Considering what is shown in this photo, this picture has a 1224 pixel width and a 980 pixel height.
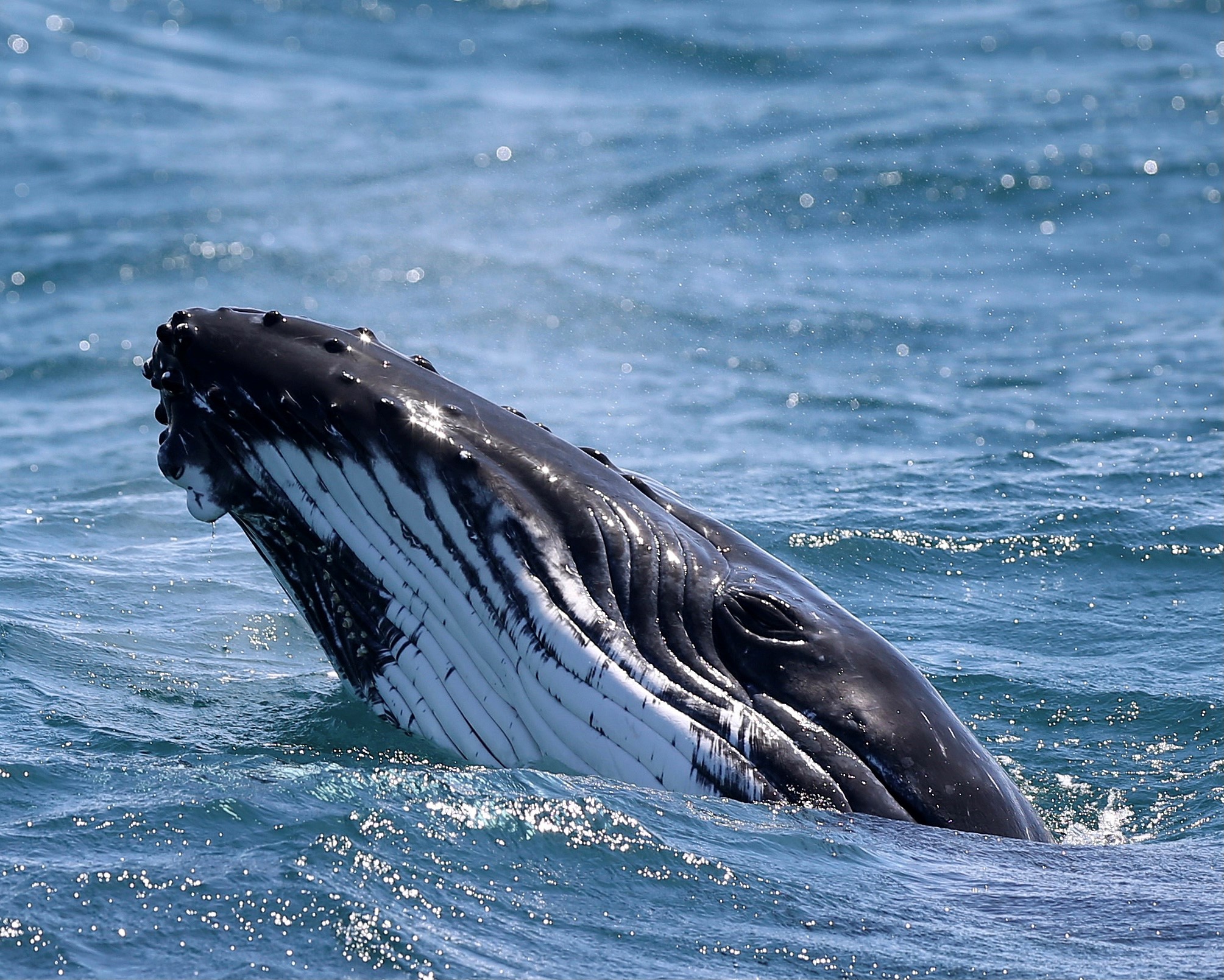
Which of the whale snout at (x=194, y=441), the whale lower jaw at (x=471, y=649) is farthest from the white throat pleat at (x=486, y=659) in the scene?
the whale snout at (x=194, y=441)

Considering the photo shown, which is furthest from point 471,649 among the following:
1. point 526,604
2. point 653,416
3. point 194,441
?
point 653,416

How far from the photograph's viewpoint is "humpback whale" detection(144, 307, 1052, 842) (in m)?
6.39

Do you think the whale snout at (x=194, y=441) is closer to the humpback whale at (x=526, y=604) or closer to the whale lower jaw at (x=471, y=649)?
the humpback whale at (x=526, y=604)

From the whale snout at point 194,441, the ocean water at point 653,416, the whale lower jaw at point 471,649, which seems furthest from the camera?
the whale snout at point 194,441

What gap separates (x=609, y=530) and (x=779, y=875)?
1.57 meters

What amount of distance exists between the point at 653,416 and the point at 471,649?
10.4 m

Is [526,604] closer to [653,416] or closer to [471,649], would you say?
[471,649]

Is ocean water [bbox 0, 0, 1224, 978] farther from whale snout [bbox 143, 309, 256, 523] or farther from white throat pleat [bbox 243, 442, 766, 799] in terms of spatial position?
whale snout [bbox 143, 309, 256, 523]

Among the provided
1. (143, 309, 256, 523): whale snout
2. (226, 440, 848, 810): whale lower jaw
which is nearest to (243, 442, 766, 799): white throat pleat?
(226, 440, 848, 810): whale lower jaw

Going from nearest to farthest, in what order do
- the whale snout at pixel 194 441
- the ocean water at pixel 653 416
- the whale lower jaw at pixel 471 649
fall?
the ocean water at pixel 653 416 → the whale lower jaw at pixel 471 649 → the whale snout at pixel 194 441

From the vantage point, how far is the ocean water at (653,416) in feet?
18.6

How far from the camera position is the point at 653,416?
1694cm

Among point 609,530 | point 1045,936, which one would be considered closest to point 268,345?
point 609,530

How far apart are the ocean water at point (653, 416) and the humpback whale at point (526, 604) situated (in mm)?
236
